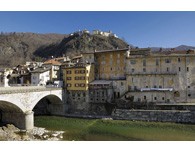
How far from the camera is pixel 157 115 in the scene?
4412cm

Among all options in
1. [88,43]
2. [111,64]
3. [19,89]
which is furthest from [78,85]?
[88,43]

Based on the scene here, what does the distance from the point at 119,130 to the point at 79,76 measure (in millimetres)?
19222

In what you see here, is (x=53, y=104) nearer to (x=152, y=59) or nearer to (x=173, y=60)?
(x=152, y=59)

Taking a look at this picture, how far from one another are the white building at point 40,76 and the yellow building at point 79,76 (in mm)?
8118

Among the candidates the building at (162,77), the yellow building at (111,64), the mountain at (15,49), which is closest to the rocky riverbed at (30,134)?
the building at (162,77)

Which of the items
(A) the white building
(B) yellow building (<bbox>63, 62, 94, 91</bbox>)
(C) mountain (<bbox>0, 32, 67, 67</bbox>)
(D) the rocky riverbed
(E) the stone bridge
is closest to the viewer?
(D) the rocky riverbed

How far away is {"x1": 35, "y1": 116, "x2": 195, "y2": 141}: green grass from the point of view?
35.0 meters

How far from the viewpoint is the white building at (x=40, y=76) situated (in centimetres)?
6225

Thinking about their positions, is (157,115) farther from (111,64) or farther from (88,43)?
(88,43)

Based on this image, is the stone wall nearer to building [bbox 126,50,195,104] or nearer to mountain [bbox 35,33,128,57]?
building [bbox 126,50,195,104]

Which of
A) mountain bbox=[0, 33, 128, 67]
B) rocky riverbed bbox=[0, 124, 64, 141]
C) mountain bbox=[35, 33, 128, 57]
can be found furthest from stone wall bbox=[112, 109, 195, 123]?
mountain bbox=[35, 33, 128, 57]

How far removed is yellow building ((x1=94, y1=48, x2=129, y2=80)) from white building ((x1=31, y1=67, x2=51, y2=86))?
512 inches

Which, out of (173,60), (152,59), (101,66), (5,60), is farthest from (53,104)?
(5,60)

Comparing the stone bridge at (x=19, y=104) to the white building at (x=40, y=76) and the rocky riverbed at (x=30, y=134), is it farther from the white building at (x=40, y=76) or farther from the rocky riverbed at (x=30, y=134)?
the white building at (x=40, y=76)
